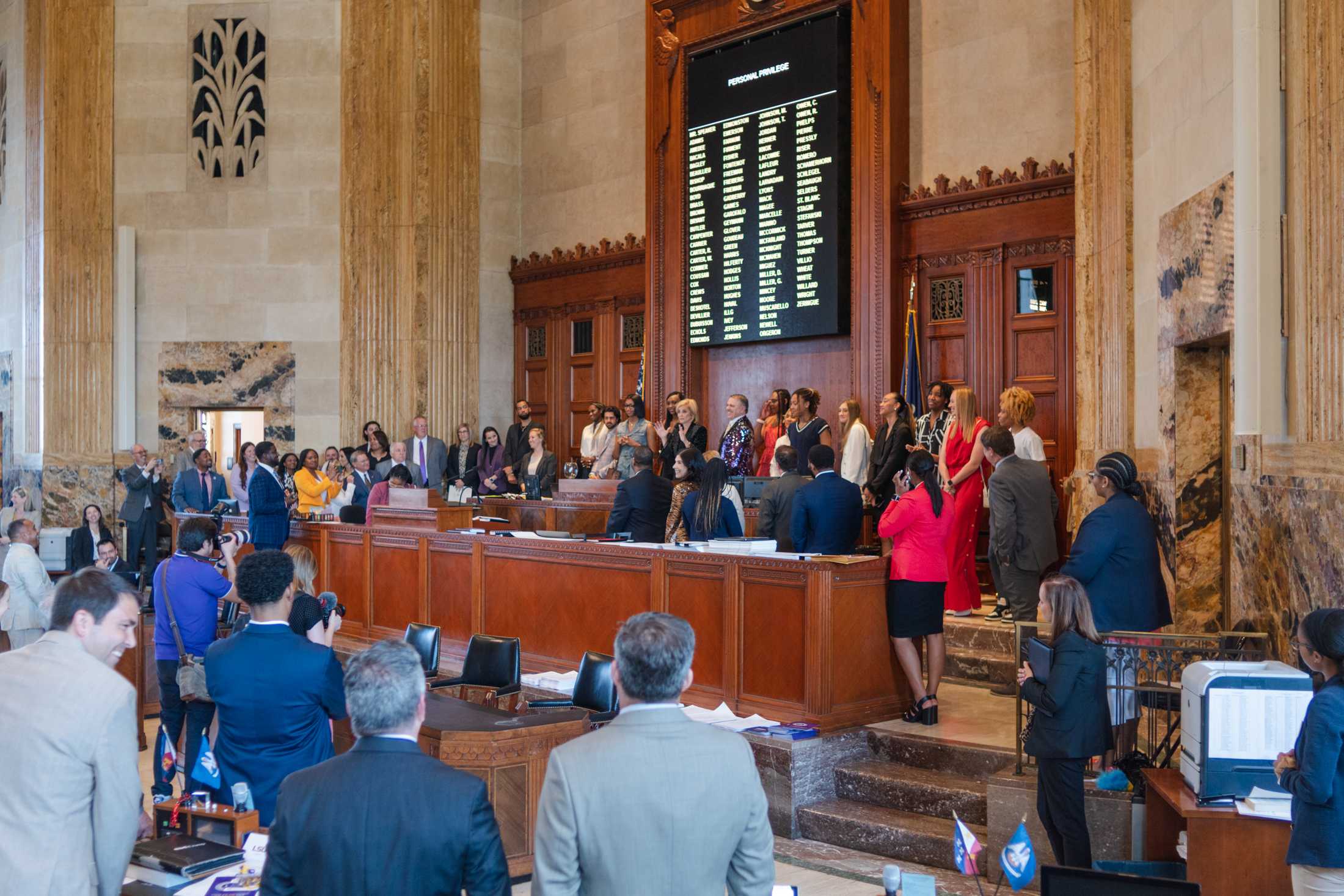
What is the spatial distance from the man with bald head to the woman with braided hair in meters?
11.3

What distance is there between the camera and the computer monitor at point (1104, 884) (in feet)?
9.38

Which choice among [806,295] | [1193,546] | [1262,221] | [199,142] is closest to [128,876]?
[1262,221]

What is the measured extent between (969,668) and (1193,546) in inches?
63.5

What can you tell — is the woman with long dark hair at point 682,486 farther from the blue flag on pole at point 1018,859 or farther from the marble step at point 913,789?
the blue flag on pole at point 1018,859

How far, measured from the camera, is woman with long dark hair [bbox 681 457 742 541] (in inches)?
297

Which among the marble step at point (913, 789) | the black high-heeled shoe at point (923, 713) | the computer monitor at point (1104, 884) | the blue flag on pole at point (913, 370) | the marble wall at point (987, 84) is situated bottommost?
the marble step at point (913, 789)

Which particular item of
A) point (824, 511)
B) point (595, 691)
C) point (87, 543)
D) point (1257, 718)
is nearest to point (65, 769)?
point (595, 691)

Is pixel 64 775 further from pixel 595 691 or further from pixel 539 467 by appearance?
pixel 539 467

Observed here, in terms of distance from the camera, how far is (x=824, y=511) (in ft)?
23.0

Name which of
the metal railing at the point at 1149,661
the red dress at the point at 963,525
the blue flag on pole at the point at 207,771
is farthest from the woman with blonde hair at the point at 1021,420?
the blue flag on pole at the point at 207,771

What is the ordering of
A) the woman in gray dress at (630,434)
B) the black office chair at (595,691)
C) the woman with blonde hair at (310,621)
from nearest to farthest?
1. the woman with blonde hair at (310,621)
2. the black office chair at (595,691)
3. the woman in gray dress at (630,434)

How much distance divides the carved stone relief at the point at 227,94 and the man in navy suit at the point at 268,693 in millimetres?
12372

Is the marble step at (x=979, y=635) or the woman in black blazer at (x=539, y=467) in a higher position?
Answer: the woman in black blazer at (x=539, y=467)

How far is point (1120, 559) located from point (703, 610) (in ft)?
7.99
